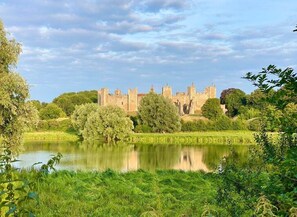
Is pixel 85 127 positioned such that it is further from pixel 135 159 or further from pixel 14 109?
pixel 14 109

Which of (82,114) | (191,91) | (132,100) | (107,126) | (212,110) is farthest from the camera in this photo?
(191,91)

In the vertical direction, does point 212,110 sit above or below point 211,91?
below

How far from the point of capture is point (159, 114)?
2016 inches

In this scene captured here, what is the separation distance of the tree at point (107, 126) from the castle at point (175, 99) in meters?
32.6

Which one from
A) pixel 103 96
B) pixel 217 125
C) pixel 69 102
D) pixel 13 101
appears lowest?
pixel 217 125

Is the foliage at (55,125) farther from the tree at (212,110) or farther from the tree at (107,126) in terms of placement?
the tree at (212,110)

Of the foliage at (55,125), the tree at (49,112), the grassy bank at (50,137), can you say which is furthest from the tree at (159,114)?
the tree at (49,112)

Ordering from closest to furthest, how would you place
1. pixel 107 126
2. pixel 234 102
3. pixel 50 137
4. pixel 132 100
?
pixel 107 126 → pixel 50 137 → pixel 234 102 → pixel 132 100

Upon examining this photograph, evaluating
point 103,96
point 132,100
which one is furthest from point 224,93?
point 103,96

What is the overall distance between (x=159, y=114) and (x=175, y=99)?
38.0 m

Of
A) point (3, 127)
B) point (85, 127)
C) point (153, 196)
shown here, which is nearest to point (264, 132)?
point (153, 196)

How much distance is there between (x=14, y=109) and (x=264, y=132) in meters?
14.3

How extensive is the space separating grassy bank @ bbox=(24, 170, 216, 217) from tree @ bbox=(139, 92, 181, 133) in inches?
1586

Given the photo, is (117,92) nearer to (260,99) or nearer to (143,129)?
(143,129)
